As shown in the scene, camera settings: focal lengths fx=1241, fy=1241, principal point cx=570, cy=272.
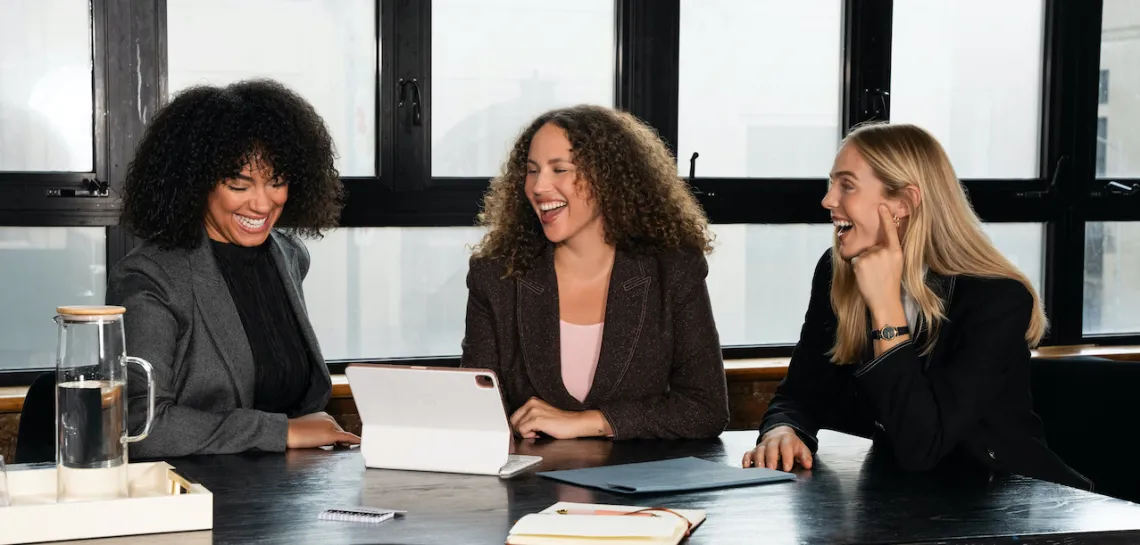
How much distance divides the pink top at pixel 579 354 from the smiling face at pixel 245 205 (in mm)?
666

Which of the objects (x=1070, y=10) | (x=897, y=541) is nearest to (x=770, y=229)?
(x=1070, y=10)

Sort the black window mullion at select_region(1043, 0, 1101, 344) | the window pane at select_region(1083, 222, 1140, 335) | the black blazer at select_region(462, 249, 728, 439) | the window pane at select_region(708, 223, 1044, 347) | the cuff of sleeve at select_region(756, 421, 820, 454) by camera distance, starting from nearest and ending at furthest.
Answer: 1. the cuff of sleeve at select_region(756, 421, 820, 454)
2. the black blazer at select_region(462, 249, 728, 439)
3. the window pane at select_region(708, 223, 1044, 347)
4. the black window mullion at select_region(1043, 0, 1101, 344)
5. the window pane at select_region(1083, 222, 1140, 335)

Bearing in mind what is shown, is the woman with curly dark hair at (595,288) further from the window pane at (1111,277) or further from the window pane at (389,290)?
the window pane at (1111,277)

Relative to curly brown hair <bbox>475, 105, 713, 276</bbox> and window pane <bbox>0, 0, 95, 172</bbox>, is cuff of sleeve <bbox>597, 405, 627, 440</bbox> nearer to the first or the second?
curly brown hair <bbox>475, 105, 713, 276</bbox>

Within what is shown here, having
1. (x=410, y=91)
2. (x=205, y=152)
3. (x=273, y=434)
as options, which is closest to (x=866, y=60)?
(x=410, y=91)

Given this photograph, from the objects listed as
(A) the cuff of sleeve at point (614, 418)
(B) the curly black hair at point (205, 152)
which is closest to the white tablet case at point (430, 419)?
(A) the cuff of sleeve at point (614, 418)

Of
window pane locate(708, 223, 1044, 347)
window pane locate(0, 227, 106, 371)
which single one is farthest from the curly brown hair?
window pane locate(0, 227, 106, 371)

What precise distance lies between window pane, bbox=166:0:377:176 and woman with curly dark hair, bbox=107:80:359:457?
80cm

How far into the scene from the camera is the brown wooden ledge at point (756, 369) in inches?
125

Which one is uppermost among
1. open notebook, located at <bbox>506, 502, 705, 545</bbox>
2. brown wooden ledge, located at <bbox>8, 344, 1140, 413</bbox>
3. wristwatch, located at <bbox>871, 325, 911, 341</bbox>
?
wristwatch, located at <bbox>871, 325, 911, 341</bbox>

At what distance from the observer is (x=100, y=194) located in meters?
3.40

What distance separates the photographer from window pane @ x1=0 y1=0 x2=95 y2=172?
3.35 metres

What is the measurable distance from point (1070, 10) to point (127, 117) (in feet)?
10.00

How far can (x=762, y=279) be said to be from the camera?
409 cm
